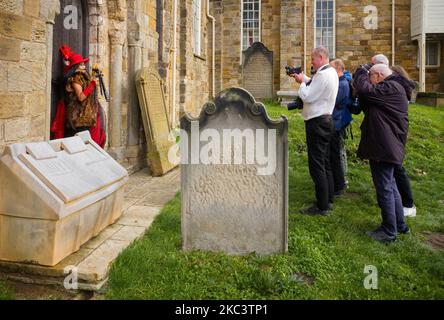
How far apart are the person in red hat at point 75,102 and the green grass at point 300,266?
1.66 metres

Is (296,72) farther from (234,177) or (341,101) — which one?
(234,177)

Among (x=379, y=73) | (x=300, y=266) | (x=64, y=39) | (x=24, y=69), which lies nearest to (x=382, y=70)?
(x=379, y=73)

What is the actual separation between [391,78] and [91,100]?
3746mm

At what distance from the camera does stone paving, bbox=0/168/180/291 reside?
3199 mm

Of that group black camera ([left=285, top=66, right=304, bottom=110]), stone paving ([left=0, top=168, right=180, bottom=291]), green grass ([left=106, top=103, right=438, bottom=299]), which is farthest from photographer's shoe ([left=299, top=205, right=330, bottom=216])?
stone paving ([left=0, top=168, right=180, bottom=291])

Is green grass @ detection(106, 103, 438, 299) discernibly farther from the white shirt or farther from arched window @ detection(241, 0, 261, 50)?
arched window @ detection(241, 0, 261, 50)

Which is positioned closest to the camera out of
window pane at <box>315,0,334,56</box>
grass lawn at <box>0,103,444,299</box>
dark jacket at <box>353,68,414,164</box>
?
grass lawn at <box>0,103,444,299</box>

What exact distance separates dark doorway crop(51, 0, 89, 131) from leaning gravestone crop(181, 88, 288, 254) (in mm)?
2812

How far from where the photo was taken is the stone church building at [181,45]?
4438mm

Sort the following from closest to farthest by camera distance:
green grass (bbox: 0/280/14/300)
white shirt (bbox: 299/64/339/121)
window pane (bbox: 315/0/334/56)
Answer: green grass (bbox: 0/280/14/300) → white shirt (bbox: 299/64/339/121) → window pane (bbox: 315/0/334/56)

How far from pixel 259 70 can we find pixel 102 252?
19337 mm

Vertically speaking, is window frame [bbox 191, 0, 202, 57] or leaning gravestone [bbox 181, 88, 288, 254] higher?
window frame [bbox 191, 0, 202, 57]

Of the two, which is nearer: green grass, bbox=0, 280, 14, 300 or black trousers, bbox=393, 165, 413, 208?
green grass, bbox=0, 280, 14, 300

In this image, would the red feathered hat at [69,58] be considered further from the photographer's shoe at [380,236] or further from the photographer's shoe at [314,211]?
the photographer's shoe at [380,236]
